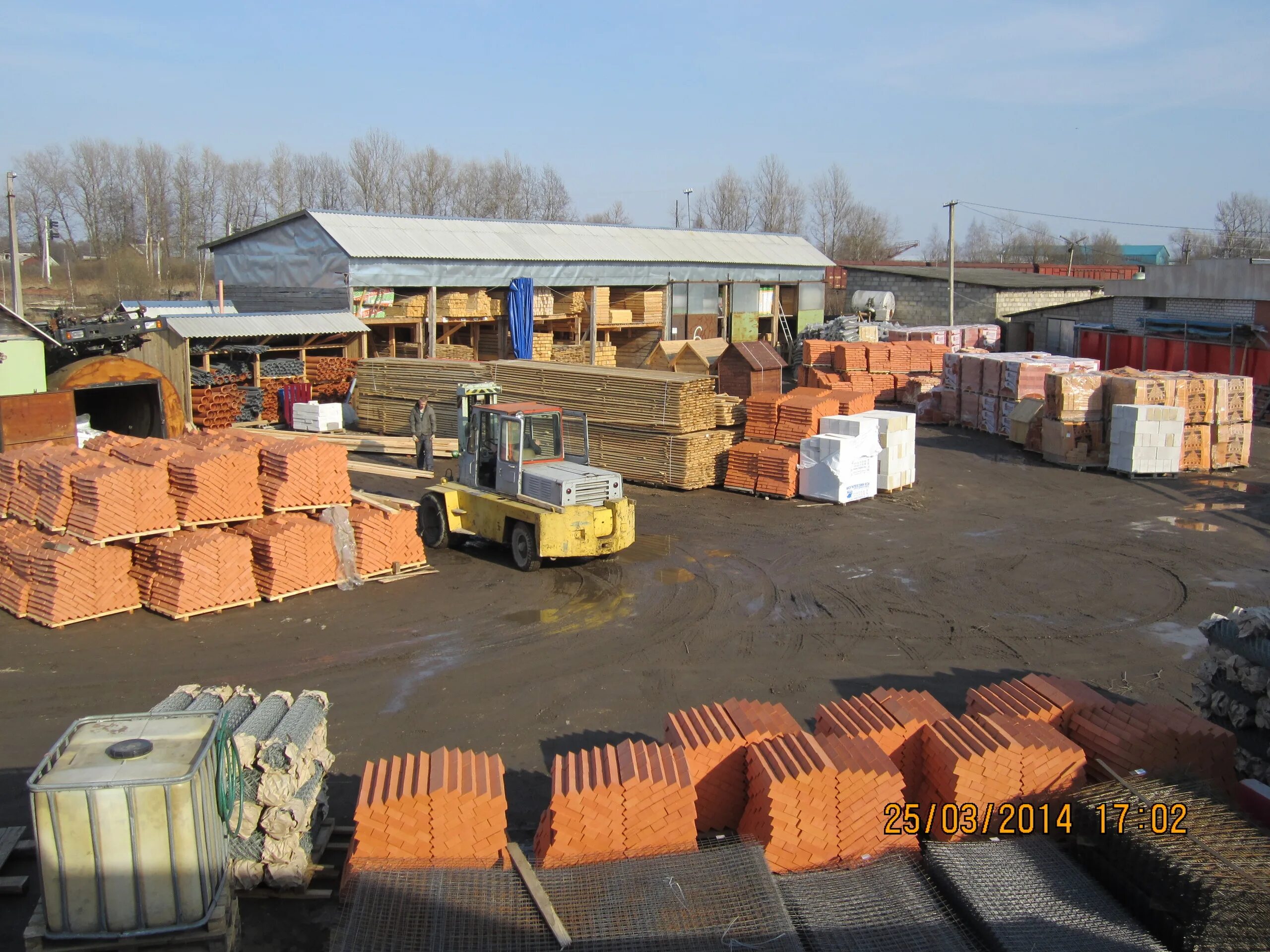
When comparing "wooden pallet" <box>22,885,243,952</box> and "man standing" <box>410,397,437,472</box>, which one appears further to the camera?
"man standing" <box>410,397,437,472</box>

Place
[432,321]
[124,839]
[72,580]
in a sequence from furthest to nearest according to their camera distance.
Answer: [432,321] < [72,580] < [124,839]

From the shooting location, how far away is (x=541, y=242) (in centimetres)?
3672

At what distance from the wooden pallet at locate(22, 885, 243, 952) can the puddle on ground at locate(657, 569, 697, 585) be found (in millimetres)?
9043

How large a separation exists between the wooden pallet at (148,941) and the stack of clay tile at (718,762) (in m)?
3.17

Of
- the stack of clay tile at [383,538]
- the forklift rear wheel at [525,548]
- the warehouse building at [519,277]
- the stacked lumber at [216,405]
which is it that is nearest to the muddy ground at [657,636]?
the forklift rear wheel at [525,548]

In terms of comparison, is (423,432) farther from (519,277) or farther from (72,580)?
(519,277)

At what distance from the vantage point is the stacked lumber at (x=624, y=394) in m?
19.6

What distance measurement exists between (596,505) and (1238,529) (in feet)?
36.7

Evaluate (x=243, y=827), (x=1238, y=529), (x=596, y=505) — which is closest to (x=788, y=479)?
(x=596, y=505)

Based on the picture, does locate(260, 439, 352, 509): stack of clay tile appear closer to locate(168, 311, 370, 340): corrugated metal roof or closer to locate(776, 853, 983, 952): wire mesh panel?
locate(776, 853, 983, 952): wire mesh panel

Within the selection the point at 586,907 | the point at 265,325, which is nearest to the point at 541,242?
the point at 265,325

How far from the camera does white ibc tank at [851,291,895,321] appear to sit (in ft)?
140

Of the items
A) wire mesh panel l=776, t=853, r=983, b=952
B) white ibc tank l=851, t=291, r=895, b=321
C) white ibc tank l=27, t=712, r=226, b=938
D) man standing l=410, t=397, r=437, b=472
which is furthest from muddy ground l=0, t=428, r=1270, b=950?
white ibc tank l=851, t=291, r=895, b=321

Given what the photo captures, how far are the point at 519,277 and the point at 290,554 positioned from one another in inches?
886
